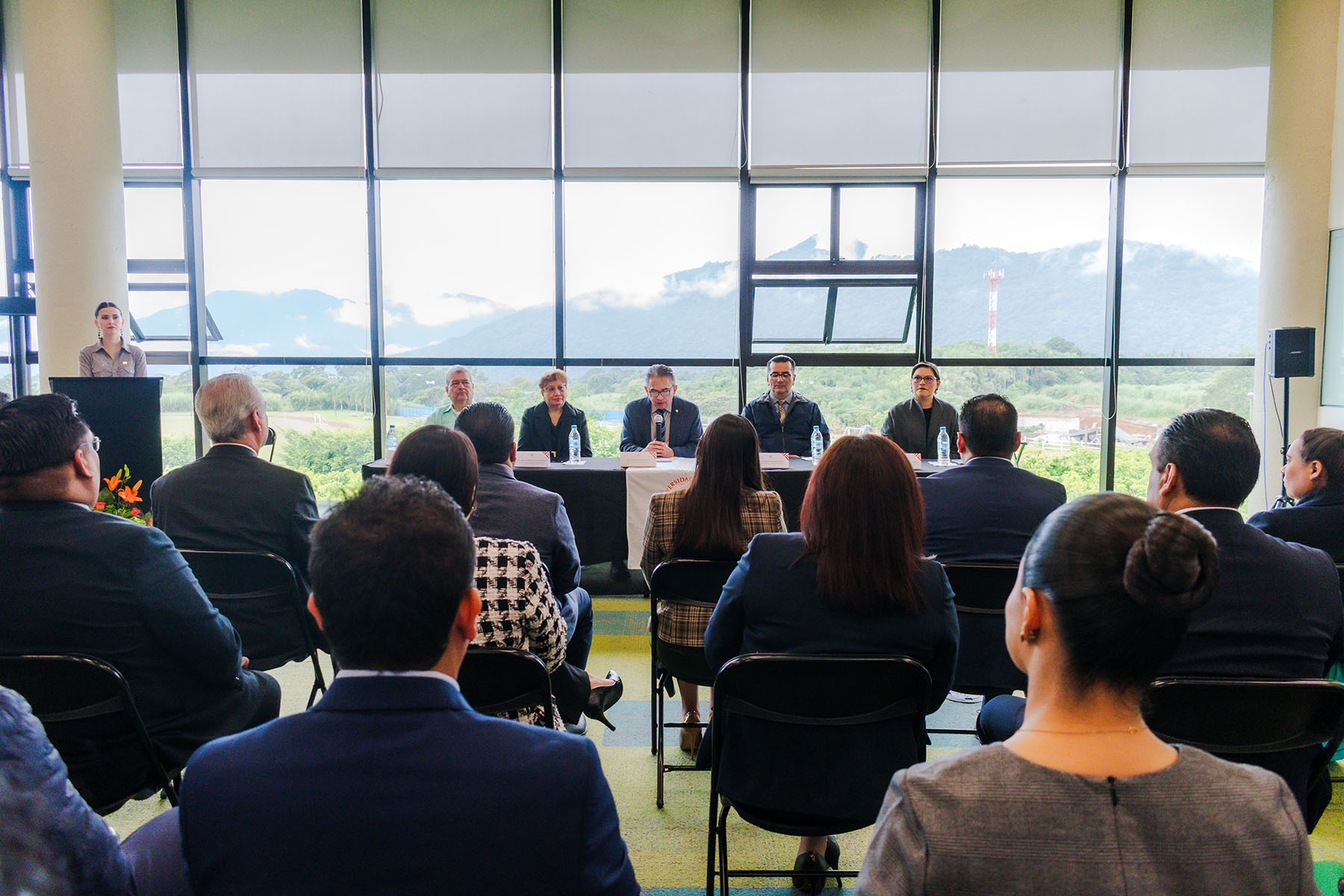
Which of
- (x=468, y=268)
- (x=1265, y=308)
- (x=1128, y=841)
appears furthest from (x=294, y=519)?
(x=1265, y=308)

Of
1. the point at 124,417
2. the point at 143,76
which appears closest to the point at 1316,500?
the point at 124,417

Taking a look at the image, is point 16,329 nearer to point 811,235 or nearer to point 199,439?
point 199,439

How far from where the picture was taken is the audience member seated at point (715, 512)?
250cm

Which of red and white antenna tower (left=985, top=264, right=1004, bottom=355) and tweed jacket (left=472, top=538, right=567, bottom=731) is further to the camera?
red and white antenna tower (left=985, top=264, right=1004, bottom=355)

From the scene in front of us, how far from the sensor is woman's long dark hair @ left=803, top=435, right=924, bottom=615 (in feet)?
5.40

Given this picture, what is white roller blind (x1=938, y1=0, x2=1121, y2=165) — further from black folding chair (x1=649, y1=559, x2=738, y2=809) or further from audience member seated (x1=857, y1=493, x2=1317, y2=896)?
audience member seated (x1=857, y1=493, x2=1317, y2=896)

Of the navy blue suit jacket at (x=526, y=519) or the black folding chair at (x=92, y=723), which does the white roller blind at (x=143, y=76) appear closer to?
the navy blue suit jacket at (x=526, y=519)

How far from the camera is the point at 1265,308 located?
5.78m

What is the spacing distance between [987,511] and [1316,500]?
101 centimetres

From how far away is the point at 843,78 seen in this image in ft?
20.2

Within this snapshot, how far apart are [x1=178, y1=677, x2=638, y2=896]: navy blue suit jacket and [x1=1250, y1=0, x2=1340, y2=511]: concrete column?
6655 mm

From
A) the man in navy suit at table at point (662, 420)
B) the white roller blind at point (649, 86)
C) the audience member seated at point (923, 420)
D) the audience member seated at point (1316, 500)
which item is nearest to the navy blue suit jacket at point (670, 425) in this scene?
the man in navy suit at table at point (662, 420)

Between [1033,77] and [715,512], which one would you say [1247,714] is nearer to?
[715,512]

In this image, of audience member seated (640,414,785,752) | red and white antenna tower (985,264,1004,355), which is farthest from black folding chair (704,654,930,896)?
red and white antenna tower (985,264,1004,355)
